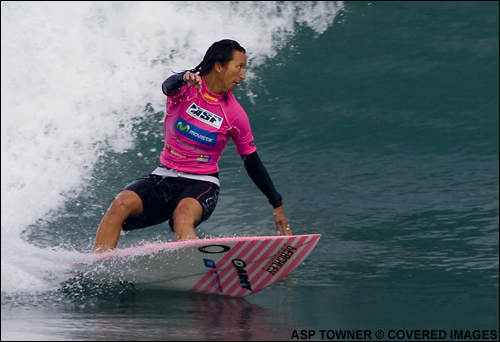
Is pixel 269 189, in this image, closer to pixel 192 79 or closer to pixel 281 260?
pixel 281 260

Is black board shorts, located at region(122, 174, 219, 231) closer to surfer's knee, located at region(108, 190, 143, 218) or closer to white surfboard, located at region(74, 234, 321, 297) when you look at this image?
surfer's knee, located at region(108, 190, 143, 218)

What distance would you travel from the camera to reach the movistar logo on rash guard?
3.54 metres

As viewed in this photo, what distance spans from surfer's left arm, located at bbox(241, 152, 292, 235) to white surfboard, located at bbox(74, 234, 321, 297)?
224 millimetres

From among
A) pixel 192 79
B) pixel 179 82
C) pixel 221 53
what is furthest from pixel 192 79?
pixel 221 53

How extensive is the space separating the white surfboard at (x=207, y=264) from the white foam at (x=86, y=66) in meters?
1.67

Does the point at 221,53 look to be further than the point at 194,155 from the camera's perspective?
No

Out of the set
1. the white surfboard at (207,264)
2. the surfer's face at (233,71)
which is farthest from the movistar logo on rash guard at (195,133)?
the white surfboard at (207,264)

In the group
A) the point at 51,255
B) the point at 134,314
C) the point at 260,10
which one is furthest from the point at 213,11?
the point at 134,314

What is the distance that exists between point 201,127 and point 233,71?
368 mm

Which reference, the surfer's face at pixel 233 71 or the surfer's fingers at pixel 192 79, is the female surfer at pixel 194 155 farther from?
the surfer's fingers at pixel 192 79

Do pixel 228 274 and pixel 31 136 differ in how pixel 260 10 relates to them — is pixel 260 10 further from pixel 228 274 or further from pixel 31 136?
pixel 228 274

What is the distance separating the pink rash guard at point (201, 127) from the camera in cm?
353

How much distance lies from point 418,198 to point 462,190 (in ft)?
1.27

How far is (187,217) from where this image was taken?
→ 3.40 metres
